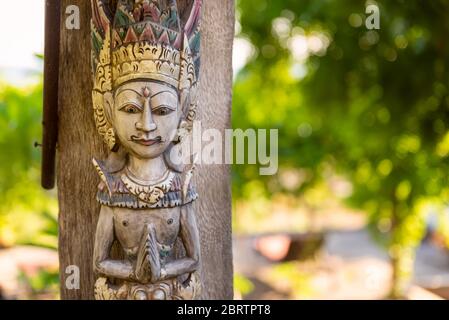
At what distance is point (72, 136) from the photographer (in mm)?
1678

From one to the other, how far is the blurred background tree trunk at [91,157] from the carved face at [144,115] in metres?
0.18

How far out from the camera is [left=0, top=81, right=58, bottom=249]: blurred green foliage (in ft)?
9.73

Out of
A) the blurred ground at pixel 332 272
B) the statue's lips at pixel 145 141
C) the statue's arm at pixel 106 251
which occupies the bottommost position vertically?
the blurred ground at pixel 332 272

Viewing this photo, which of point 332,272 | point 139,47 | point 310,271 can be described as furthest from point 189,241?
point 332,272

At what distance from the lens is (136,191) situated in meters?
1.51

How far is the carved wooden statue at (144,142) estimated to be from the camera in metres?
1.47

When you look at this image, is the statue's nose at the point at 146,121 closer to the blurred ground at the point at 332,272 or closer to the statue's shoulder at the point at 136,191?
the statue's shoulder at the point at 136,191

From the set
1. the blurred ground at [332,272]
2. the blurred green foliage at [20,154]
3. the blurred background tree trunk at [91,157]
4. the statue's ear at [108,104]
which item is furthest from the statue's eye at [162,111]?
the blurred ground at [332,272]

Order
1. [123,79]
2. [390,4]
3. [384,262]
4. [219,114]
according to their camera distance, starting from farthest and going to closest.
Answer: [384,262], [390,4], [219,114], [123,79]

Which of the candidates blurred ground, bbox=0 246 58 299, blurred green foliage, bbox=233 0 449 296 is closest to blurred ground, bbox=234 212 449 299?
blurred green foliage, bbox=233 0 449 296
